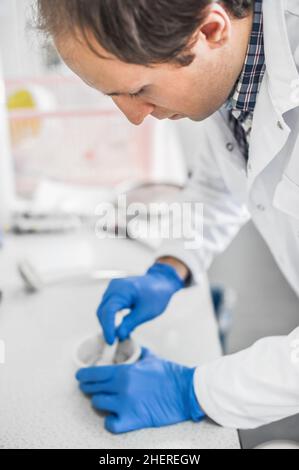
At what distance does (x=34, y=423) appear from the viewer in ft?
2.88

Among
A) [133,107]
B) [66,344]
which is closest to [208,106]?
[133,107]

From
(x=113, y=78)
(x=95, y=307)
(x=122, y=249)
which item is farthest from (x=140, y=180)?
(x=113, y=78)

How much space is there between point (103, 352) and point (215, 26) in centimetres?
64

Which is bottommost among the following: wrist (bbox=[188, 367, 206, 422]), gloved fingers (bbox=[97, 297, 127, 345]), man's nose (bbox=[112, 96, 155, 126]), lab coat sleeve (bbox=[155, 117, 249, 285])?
wrist (bbox=[188, 367, 206, 422])

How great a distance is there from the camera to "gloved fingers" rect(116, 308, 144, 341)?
102 cm

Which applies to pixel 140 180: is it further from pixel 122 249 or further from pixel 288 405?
pixel 288 405

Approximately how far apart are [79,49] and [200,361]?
63cm

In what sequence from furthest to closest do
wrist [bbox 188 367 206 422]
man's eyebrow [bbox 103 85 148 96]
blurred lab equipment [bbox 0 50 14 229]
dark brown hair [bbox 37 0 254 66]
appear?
blurred lab equipment [bbox 0 50 14 229] < wrist [bbox 188 367 206 422] < man's eyebrow [bbox 103 85 148 96] < dark brown hair [bbox 37 0 254 66]

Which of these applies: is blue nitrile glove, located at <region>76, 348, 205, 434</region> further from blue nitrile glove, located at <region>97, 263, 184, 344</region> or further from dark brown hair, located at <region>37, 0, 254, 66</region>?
dark brown hair, located at <region>37, 0, 254, 66</region>

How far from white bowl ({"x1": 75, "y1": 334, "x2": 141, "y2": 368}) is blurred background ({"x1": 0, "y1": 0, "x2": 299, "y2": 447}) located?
0.60 m

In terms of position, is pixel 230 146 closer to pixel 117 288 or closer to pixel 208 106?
pixel 208 106

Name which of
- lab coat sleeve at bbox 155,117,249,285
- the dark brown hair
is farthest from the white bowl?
the dark brown hair

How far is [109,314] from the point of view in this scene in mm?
1013

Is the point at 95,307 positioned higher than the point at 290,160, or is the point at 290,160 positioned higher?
the point at 290,160
